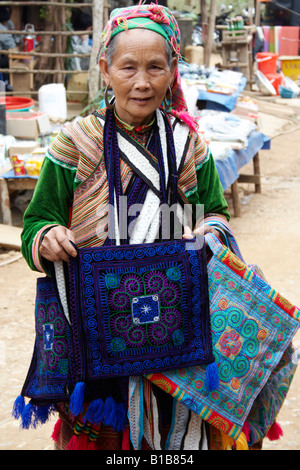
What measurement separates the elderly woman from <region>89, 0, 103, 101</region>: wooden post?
6634 mm

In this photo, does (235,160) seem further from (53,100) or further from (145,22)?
(145,22)

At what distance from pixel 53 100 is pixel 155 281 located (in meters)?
7.14

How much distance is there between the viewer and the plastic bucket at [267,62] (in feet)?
50.5

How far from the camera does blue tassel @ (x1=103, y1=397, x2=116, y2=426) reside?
175 centimetres

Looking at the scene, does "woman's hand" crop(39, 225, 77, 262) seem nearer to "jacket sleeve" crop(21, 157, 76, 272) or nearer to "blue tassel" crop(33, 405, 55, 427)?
"jacket sleeve" crop(21, 157, 76, 272)

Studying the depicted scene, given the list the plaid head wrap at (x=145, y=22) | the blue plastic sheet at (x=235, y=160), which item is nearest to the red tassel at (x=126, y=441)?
the plaid head wrap at (x=145, y=22)

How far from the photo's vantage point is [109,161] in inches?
69.9

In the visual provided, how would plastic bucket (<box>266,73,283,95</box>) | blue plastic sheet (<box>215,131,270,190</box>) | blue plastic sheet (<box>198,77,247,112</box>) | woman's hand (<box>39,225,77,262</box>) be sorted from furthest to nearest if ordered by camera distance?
plastic bucket (<box>266,73,283,95</box>)
blue plastic sheet (<box>198,77,247,112</box>)
blue plastic sheet (<box>215,131,270,190</box>)
woman's hand (<box>39,225,77,262</box>)

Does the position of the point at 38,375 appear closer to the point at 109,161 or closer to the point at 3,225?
the point at 109,161

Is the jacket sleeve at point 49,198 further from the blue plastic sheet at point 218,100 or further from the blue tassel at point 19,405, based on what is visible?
the blue plastic sheet at point 218,100

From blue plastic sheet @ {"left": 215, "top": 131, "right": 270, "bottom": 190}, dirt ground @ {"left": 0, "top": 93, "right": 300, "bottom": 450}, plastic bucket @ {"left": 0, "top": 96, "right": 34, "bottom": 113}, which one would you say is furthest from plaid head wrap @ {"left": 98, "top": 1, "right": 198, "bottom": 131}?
plastic bucket @ {"left": 0, "top": 96, "right": 34, "bottom": 113}

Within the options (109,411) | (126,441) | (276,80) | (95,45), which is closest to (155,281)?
(109,411)

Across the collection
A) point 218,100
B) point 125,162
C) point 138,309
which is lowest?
point 218,100

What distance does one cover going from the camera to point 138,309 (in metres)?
1.70
